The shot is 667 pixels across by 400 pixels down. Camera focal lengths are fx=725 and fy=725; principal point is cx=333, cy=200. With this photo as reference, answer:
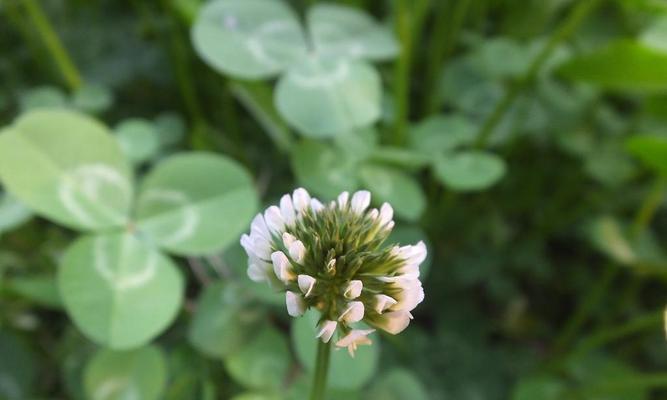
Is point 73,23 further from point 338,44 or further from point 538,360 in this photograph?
point 538,360

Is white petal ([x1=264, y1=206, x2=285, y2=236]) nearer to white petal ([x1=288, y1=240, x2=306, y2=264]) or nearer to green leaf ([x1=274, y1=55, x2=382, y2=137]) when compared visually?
white petal ([x1=288, y1=240, x2=306, y2=264])

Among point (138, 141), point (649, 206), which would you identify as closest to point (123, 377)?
point (138, 141)

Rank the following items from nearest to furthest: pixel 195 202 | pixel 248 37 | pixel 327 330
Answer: pixel 327 330 < pixel 195 202 < pixel 248 37

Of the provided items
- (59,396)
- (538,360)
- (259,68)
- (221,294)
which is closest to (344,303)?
(221,294)

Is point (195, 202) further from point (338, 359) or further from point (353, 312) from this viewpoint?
point (353, 312)

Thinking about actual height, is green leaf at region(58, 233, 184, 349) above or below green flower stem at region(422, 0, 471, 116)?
below

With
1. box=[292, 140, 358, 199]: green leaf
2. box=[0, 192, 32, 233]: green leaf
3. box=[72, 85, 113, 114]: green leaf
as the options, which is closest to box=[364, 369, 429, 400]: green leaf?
box=[292, 140, 358, 199]: green leaf

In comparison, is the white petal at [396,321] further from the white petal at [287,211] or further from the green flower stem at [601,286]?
the green flower stem at [601,286]
